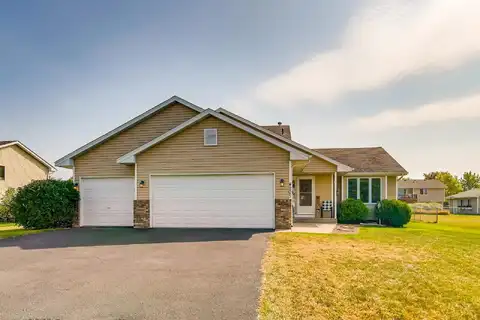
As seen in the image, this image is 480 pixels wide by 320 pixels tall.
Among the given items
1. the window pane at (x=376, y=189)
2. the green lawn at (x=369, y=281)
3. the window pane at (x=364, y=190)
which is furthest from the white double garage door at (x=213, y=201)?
the window pane at (x=376, y=189)

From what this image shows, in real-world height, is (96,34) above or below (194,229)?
above

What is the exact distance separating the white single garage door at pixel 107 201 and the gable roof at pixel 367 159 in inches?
508

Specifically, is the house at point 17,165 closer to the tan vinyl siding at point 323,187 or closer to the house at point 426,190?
the tan vinyl siding at point 323,187

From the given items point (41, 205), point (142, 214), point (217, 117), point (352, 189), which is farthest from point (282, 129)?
point (41, 205)

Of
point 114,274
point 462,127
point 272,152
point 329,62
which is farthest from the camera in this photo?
point 462,127

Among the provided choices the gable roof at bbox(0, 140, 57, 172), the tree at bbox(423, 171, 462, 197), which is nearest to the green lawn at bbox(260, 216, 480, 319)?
the gable roof at bbox(0, 140, 57, 172)

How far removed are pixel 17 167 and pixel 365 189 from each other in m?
27.4

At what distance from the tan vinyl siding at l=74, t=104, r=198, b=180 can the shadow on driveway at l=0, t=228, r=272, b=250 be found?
10.9ft

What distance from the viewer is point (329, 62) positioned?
43.9 ft

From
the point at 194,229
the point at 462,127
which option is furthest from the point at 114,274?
the point at 462,127

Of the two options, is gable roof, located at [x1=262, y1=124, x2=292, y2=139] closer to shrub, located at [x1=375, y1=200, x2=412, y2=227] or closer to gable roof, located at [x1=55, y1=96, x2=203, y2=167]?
gable roof, located at [x1=55, y1=96, x2=203, y2=167]

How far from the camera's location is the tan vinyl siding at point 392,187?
18.7 metres

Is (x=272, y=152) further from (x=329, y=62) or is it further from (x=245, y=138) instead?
(x=329, y=62)

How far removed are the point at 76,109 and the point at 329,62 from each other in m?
13.4
